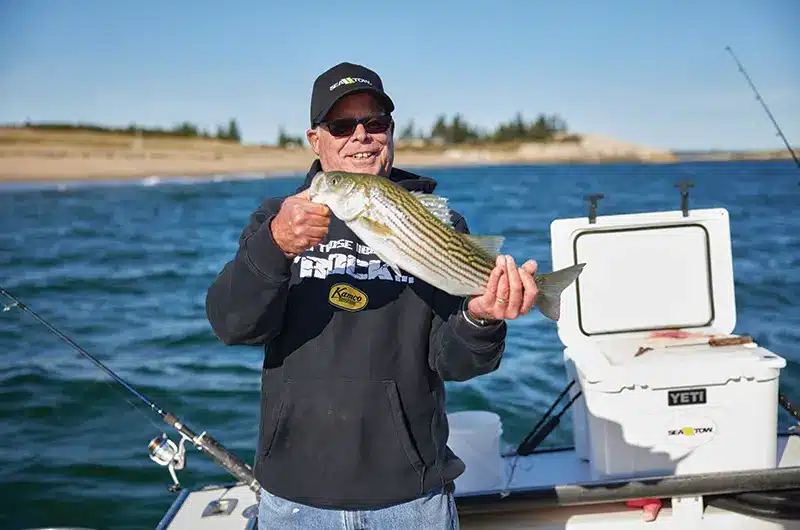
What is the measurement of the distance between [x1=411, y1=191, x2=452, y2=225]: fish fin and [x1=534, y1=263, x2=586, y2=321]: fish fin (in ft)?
1.33

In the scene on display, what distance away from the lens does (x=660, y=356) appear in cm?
418

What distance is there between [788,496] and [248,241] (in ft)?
10.7

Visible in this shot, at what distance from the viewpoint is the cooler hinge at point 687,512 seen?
160 inches

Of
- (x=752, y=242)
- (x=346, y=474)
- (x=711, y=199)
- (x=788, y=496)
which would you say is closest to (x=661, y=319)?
(x=788, y=496)

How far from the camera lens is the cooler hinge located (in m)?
4.07

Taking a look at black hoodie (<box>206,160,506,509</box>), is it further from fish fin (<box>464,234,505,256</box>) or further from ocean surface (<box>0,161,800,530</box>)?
ocean surface (<box>0,161,800,530</box>)

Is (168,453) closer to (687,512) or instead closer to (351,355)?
(351,355)

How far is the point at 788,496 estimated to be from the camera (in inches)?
155

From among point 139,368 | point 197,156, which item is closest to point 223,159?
point 197,156

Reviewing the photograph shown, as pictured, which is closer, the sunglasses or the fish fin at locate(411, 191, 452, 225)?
the fish fin at locate(411, 191, 452, 225)

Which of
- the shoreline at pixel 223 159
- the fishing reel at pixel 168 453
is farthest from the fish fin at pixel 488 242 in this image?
the shoreline at pixel 223 159

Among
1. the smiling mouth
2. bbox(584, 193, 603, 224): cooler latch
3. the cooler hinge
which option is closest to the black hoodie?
the smiling mouth

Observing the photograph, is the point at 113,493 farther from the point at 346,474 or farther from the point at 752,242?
the point at 752,242

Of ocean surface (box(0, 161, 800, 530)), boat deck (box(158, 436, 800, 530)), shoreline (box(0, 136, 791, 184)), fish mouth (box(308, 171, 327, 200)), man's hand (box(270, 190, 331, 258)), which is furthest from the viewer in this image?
shoreline (box(0, 136, 791, 184))
